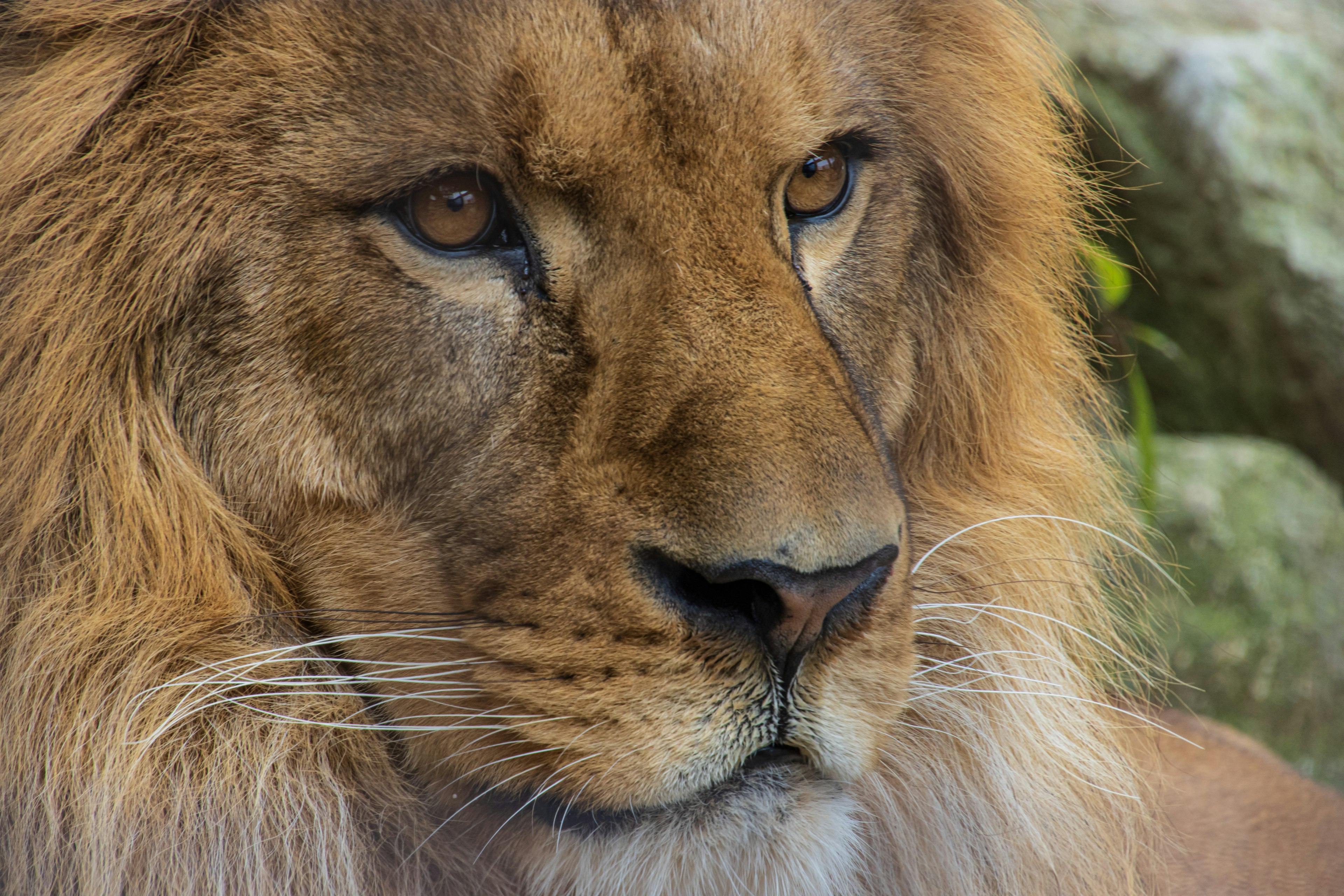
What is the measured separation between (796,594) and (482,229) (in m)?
0.59

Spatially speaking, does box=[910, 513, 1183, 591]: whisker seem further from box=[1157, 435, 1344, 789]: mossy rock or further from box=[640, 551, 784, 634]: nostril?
box=[1157, 435, 1344, 789]: mossy rock

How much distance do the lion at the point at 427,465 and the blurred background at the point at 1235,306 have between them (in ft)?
8.77

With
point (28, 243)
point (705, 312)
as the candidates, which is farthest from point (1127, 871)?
point (28, 243)

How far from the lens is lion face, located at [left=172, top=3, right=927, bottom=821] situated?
4.68ft

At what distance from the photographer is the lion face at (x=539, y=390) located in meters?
1.43

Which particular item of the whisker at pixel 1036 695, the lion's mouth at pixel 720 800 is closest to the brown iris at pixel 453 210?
the lion's mouth at pixel 720 800

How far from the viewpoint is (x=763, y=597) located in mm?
1391

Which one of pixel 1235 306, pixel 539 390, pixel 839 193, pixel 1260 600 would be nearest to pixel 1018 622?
pixel 839 193

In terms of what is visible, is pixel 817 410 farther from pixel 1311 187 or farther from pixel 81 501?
pixel 1311 187

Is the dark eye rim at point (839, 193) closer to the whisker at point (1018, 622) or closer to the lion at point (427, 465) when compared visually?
the lion at point (427, 465)

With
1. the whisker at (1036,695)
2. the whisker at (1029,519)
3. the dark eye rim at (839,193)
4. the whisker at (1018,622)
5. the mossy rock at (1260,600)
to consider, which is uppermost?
the dark eye rim at (839,193)

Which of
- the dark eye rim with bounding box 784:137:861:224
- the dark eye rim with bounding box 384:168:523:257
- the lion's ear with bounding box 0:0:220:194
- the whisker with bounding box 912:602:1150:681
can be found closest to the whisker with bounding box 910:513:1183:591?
the whisker with bounding box 912:602:1150:681

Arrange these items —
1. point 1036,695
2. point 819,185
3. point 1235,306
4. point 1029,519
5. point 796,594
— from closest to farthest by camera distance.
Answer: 1. point 796,594
2. point 819,185
3. point 1036,695
4. point 1029,519
5. point 1235,306

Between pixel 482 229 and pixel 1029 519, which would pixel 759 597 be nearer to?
pixel 482 229
